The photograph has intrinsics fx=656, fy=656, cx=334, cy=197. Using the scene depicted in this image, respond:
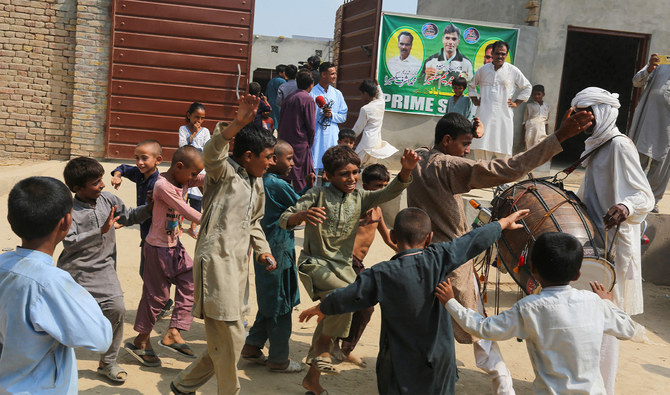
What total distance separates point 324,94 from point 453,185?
504 cm

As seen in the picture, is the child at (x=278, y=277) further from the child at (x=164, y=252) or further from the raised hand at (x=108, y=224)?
the raised hand at (x=108, y=224)

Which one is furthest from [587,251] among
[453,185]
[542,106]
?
[542,106]

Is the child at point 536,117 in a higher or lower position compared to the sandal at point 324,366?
higher

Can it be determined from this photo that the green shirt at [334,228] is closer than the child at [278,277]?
Yes

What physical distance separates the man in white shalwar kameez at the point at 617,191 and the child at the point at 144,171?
9.41 ft

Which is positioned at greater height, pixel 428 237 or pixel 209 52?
pixel 209 52

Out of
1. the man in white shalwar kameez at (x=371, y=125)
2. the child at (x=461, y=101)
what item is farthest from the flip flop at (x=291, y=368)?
the child at (x=461, y=101)

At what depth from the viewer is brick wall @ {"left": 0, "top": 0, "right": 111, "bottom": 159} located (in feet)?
35.1

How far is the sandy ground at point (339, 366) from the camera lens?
4219mm

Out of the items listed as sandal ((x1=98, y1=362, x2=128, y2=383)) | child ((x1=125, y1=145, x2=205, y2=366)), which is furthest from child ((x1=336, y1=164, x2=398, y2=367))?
sandal ((x1=98, y1=362, x2=128, y2=383))

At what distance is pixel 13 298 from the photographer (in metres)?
2.11

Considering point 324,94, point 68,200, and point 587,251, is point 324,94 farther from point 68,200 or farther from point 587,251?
point 68,200

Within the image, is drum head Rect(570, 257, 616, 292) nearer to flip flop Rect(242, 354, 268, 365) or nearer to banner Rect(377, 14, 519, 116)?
flip flop Rect(242, 354, 268, 365)

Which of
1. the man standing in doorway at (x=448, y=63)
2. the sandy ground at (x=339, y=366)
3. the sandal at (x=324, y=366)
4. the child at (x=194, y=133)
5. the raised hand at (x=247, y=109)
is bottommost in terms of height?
the sandy ground at (x=339, y=366)
